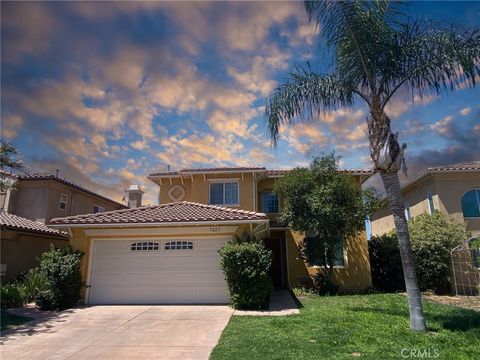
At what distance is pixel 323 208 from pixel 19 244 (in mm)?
15346

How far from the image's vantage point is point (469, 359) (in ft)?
20.0

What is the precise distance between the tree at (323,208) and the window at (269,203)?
3053 mm

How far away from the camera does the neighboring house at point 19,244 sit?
1577cm

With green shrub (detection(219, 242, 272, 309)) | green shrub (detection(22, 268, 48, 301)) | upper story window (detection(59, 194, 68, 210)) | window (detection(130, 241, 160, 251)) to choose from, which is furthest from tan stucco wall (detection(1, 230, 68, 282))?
green shrub (detection(219, 242, 272, 309))

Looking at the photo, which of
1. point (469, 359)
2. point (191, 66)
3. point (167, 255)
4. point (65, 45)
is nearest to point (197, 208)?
point (167, 255)

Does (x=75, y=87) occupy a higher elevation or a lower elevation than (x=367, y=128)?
higher

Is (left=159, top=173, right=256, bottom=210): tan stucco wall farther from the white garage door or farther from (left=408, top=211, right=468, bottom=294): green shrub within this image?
(left=408, top=211, right=468, bottom=294): green shrub

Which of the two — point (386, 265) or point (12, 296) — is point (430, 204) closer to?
point (386, 265)

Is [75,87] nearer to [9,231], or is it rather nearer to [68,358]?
[9,231]

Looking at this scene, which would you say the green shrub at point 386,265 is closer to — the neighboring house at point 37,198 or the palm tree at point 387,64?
the palm tree at point 387,64

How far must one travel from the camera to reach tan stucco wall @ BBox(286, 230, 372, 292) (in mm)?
17281

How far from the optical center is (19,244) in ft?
55.3

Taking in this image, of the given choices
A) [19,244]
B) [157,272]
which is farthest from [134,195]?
[157,272]

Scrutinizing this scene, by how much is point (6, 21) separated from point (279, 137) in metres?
9.38
